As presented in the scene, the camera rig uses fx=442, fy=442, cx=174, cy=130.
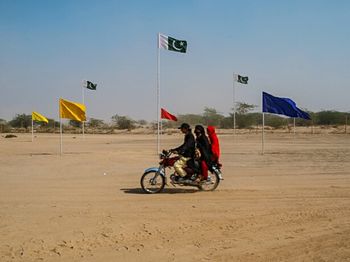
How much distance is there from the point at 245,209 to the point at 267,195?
5.77 ft

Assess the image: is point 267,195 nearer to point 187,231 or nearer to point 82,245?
point 187,231

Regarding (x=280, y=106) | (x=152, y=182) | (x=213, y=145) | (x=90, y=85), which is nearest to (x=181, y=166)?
(x=152, y=182)

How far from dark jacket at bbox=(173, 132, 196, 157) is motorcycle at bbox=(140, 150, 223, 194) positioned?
0.20 meters

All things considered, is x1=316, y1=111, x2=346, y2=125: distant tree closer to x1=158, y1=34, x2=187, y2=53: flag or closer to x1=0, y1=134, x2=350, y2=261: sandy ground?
x1=158, y1=34, x2=187, y2=53: flag

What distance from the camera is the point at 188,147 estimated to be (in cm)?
1045

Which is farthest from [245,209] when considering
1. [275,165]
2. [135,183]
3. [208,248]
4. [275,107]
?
[275,107]

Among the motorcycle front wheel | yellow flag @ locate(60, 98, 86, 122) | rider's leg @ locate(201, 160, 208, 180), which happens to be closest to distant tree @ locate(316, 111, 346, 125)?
yellow flag @ locate(60, 98, 86, 122)

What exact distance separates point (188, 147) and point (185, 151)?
13 cm

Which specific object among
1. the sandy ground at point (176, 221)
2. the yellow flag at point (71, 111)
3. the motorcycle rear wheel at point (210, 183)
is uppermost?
the yellow flag at point (71, 111)

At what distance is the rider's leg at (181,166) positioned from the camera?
10421 mm

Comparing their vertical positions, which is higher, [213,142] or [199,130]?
[199,130]

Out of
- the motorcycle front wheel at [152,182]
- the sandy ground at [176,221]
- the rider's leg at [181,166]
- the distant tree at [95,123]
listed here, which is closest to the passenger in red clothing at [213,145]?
the rider's leg at [181,166]

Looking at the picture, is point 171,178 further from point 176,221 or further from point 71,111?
point 71,111

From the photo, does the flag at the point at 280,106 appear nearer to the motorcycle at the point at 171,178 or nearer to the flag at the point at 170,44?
the flag at the point at 170,44
